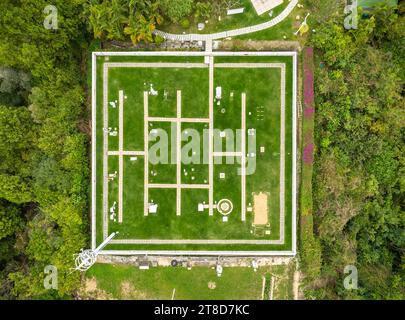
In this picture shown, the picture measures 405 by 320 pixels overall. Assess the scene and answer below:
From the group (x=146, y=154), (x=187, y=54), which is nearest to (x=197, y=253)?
(x=146, y=154)

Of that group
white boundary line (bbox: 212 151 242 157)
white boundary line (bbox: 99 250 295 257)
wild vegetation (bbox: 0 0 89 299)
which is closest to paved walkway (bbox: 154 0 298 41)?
wild vegetation (bbox: 0 0 89 299)

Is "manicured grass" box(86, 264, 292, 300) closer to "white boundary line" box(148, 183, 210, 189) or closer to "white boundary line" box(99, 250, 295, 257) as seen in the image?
"white boundary line" box(99, 250, 295, 257)

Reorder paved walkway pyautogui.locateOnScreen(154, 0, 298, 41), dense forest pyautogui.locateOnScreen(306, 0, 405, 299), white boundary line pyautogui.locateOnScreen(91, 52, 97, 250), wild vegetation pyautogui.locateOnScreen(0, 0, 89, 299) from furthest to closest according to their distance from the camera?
paved walkway pyautogui.locateOnScreen(154, 0, 298, 41) < white boundary line pyautogui.locateOnScreen(91, 52, 97, 250) < dense forest pyautogui.locateOnScreen(306, 0, 405, 299) < wild vegetation pyautogui.locateOnScreen(0, 0, 89, 299)

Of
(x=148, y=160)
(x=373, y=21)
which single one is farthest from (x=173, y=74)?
(x=373, y=21)

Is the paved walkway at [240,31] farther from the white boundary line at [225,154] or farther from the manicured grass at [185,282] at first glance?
the manicured grass at [185,282]

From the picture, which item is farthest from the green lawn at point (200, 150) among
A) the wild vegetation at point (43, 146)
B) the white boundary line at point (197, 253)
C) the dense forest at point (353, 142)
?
the dense forest at point (353, 142)

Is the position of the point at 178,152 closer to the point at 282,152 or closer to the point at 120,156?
the point at 120,156
